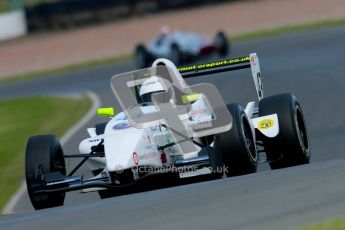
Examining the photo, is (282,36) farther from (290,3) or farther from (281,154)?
(281,154)

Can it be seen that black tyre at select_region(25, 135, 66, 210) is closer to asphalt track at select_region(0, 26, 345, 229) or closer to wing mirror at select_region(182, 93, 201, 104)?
asphalt track at select_region(0, 26, 345, 229)

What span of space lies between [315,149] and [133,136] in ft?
11.6

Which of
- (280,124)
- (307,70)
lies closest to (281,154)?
(280,124)

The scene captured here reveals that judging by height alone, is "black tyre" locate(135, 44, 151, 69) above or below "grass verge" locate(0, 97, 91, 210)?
above

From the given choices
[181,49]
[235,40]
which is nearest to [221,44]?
[181,49]

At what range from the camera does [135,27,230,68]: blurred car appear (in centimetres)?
2501

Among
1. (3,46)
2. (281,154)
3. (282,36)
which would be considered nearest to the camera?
(281,154)

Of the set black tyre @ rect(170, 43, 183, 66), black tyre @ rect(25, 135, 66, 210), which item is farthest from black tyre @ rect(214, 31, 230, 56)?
black tyre @ rect(25, 135, 66, 210)

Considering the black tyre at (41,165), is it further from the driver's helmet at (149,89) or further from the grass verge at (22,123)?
the grass verge at (22,123)

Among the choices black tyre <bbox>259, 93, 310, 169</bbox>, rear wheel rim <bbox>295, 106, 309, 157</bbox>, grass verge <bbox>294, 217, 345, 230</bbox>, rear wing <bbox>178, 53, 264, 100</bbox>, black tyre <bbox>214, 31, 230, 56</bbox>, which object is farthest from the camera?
black tyre <bbox>214, 31, 230, 56</bbox>

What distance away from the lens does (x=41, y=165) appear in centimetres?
931

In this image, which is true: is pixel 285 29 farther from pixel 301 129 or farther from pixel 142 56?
pixel 301 129

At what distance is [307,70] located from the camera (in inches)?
746

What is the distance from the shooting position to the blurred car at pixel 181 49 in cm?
2501
